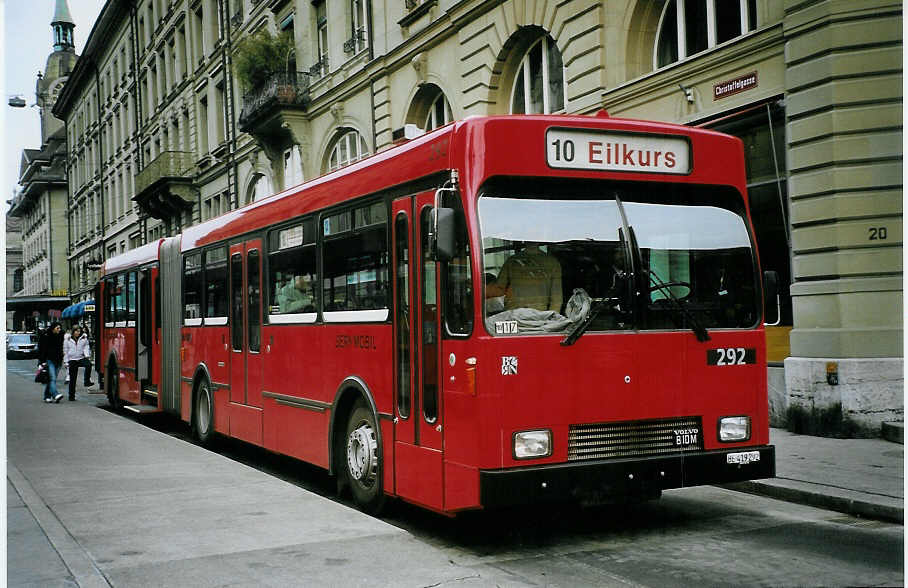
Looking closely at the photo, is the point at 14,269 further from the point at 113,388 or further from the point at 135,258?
the point at 135,258

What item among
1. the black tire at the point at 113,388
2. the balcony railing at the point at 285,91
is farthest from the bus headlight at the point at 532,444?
the balcony railing at the point at 285,91

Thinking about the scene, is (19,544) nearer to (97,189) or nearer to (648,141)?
(648,141)

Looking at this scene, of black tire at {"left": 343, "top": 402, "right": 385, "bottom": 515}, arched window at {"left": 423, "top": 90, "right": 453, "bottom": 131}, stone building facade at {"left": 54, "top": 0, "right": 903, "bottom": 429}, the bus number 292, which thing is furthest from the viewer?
arched window at {"left": 423, "top": 90, "right": 453, "bottom": 131}

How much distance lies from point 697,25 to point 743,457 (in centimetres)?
916

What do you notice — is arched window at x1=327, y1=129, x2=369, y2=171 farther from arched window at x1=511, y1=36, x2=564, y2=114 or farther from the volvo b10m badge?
the volvo b10m badge

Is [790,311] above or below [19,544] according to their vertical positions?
above

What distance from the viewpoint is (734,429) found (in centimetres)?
720

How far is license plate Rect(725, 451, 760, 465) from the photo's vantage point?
23.2ft

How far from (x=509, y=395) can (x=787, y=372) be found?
280 inches

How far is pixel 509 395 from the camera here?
256 inches

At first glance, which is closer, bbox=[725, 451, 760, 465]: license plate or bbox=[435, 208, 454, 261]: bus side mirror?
bbox=[435, 208, 454, 261]: bus side mirror

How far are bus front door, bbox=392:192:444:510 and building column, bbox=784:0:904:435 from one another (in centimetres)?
638

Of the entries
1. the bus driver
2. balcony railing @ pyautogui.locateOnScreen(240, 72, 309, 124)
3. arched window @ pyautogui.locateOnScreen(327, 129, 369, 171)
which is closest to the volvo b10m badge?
the bus driver

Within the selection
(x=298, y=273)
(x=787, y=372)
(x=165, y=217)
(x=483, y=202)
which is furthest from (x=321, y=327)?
(x=165, y=217)
